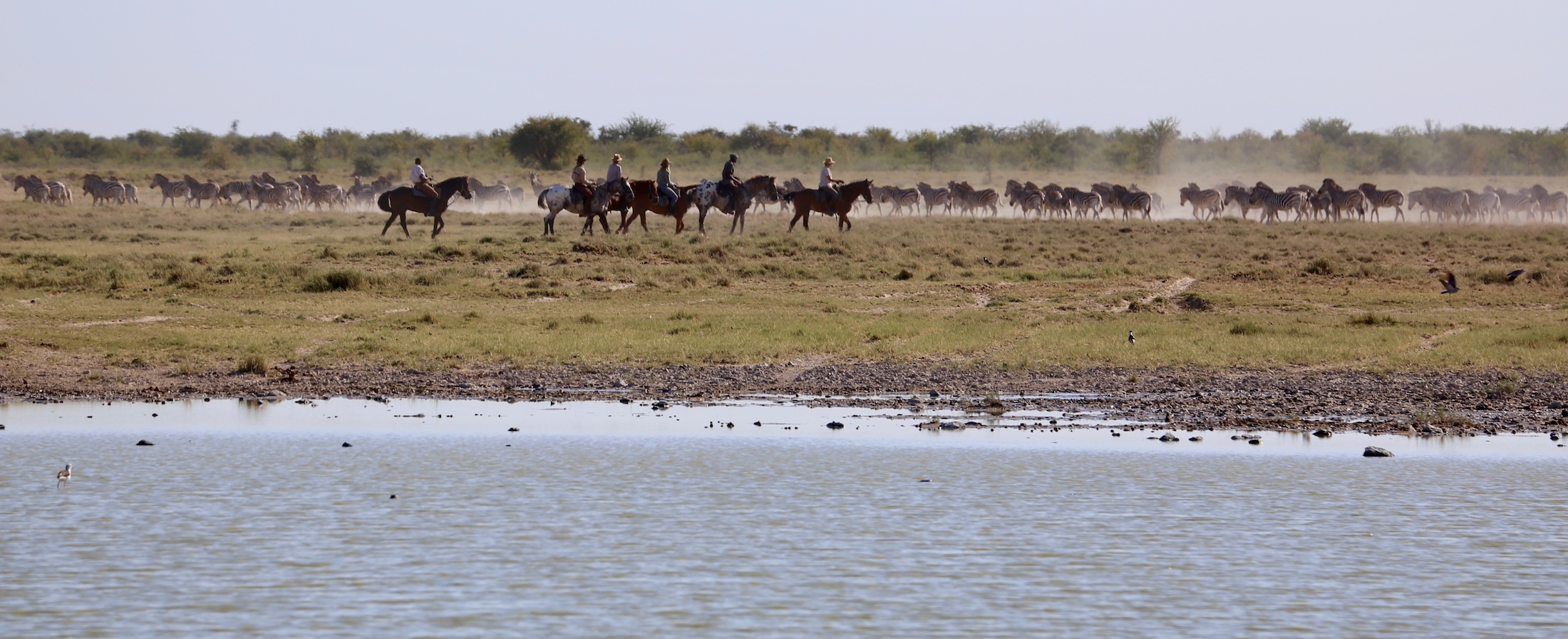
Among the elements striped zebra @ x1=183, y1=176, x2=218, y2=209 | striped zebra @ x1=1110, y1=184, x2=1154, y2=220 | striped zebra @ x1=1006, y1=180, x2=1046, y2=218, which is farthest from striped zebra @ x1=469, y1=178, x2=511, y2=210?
striped zebra @ x1=1110, y1=184, x2=1154, y2=220

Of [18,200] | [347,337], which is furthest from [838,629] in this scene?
[18,200]

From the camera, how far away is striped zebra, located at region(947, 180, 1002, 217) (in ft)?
166

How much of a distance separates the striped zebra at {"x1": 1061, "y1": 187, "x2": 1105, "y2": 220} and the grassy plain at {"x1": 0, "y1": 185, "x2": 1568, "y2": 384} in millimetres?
9717

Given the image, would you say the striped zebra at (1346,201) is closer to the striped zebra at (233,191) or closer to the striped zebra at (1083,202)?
the striped zebra at (1083,202)

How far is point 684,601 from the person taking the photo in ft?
25.7

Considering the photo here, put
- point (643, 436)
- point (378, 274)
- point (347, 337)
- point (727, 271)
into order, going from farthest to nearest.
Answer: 1. point (727, 271)
2. point (378, 274)
3. point (347, 337)
4. point (643, 436)

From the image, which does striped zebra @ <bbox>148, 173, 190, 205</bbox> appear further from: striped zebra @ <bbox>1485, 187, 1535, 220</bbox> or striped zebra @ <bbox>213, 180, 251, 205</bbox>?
striped zebra @ <bbox>1485, 187, 1535, 220</bbox>

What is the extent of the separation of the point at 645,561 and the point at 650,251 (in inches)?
833

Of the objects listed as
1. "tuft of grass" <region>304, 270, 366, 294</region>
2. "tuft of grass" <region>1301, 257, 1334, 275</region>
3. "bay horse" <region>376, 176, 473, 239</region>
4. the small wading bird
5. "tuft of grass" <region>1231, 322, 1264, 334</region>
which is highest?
"bay horse" <region>376, 176, 473, 239</region>

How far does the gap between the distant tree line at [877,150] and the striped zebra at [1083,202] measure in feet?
110

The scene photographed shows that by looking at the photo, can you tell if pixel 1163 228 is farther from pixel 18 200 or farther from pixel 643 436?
pixel 18 200

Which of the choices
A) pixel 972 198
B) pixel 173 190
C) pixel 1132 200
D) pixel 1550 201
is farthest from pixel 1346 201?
pixel 173 190

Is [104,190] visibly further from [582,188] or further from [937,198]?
[937,198]

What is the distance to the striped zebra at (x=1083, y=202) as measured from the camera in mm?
47906
